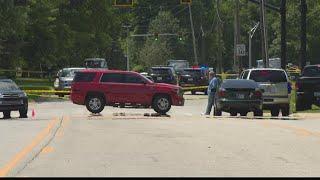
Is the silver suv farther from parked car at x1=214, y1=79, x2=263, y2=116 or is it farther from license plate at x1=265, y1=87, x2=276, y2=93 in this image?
parked car at x1=214, y1=79, x2=263, y2=116

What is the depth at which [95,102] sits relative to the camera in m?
30.6

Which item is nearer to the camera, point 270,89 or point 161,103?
point 270,89

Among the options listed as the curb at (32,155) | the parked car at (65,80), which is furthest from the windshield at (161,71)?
the curb at (32,155)

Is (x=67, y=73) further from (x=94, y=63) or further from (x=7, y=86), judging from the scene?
(x=94, y=63)

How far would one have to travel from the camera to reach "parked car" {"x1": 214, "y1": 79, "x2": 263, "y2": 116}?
28.0 meters

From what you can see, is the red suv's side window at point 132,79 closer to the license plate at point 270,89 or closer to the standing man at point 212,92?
the standing man at point 212,92

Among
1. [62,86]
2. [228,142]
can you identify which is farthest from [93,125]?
[62,86]

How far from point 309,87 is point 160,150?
17.2 meters

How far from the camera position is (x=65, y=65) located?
82812 millimetres

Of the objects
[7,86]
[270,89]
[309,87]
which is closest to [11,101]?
[7,86]

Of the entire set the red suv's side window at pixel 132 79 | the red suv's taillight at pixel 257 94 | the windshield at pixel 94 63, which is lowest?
the red suv's taillight at pixel 257 94

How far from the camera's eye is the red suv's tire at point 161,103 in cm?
3067

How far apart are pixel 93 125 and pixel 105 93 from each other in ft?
23.8

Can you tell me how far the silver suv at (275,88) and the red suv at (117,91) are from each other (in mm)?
3675
